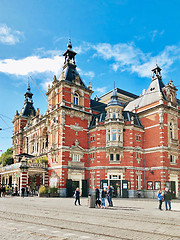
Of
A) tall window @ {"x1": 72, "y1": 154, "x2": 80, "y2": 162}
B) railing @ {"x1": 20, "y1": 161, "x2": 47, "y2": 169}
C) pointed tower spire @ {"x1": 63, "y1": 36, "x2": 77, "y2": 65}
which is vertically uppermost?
pointed tower spire @ {"x1": 63, "y1": 36, "x2": 77, "y2": 65}

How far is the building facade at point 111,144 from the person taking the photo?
3775cm

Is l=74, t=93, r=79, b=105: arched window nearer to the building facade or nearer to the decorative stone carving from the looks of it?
the building facade

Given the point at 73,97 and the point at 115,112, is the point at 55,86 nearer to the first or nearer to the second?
the point at 73,97

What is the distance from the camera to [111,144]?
127ft

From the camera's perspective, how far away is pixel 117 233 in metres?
9.38

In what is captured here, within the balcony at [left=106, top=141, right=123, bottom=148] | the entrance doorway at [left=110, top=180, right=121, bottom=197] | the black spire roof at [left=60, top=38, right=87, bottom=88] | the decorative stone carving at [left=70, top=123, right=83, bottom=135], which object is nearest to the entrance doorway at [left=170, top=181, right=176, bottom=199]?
the entrance doorway at [left=110, top=180, right=121, bottom=197]

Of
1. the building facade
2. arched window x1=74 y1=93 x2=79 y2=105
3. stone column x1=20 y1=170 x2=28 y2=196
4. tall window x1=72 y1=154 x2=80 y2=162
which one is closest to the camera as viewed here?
the building facade

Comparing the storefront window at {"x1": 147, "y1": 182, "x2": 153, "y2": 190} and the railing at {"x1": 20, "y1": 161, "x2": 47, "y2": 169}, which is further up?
the railing at {"x1": 20, "y1": 161, "x2": 47, "y2": 169}

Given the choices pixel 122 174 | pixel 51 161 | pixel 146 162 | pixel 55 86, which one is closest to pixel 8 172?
pixel 51 161

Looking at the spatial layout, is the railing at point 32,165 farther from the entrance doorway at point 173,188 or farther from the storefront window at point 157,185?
the entrance doorway at point 173,188

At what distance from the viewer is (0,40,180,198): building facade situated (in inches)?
1486

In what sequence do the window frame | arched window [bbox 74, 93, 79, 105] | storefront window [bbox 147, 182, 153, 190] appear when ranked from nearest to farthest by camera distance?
storefront window [bbox 147, 182, 153, 190], the window frame, arched window [bbox 74, 93, 79, 105]

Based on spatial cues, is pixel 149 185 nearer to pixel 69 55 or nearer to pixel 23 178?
pixel 23 178

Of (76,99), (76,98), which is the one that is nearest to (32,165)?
(76,99)
